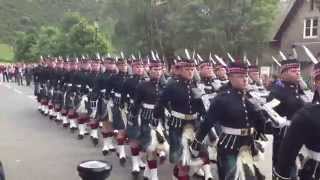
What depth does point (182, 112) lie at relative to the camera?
8.53 m

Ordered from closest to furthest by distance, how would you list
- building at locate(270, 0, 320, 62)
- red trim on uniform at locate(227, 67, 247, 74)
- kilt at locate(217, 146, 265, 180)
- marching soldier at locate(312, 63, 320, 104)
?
marching soldier at locate(312, 63, 320, 104) < kilt at locate(217, 146, 265, 180) < red trim on uniform at locate(227, 67, 247, 74) < building at locate(270, 0, 320, 62)

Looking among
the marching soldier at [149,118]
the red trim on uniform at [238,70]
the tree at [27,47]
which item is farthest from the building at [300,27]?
the red trim on uniform at [238,70]

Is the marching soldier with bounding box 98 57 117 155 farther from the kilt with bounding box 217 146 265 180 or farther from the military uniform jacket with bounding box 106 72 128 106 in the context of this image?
the kilt with bounding box 217 146 265 180

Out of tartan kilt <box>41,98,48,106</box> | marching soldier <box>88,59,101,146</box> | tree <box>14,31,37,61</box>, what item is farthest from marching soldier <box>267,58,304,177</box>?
tree <box>14,31,37,61</box>

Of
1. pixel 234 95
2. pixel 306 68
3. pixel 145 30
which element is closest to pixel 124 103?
pixel 234 95

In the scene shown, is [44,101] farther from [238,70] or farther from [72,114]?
[238,70]

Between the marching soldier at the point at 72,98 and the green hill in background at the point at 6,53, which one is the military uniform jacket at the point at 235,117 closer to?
the marching soldier at the point at 72,98

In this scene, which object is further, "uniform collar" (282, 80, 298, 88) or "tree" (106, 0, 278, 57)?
"tree" (106, 0, 278, 57)

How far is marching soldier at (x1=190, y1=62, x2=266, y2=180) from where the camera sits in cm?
655

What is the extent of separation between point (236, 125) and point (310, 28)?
41536mm

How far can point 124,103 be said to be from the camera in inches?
448

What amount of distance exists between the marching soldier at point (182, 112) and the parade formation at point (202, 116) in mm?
15

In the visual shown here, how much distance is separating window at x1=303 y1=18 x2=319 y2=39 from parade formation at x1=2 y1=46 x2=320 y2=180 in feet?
111

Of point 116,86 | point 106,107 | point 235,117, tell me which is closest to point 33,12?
point 106,107
